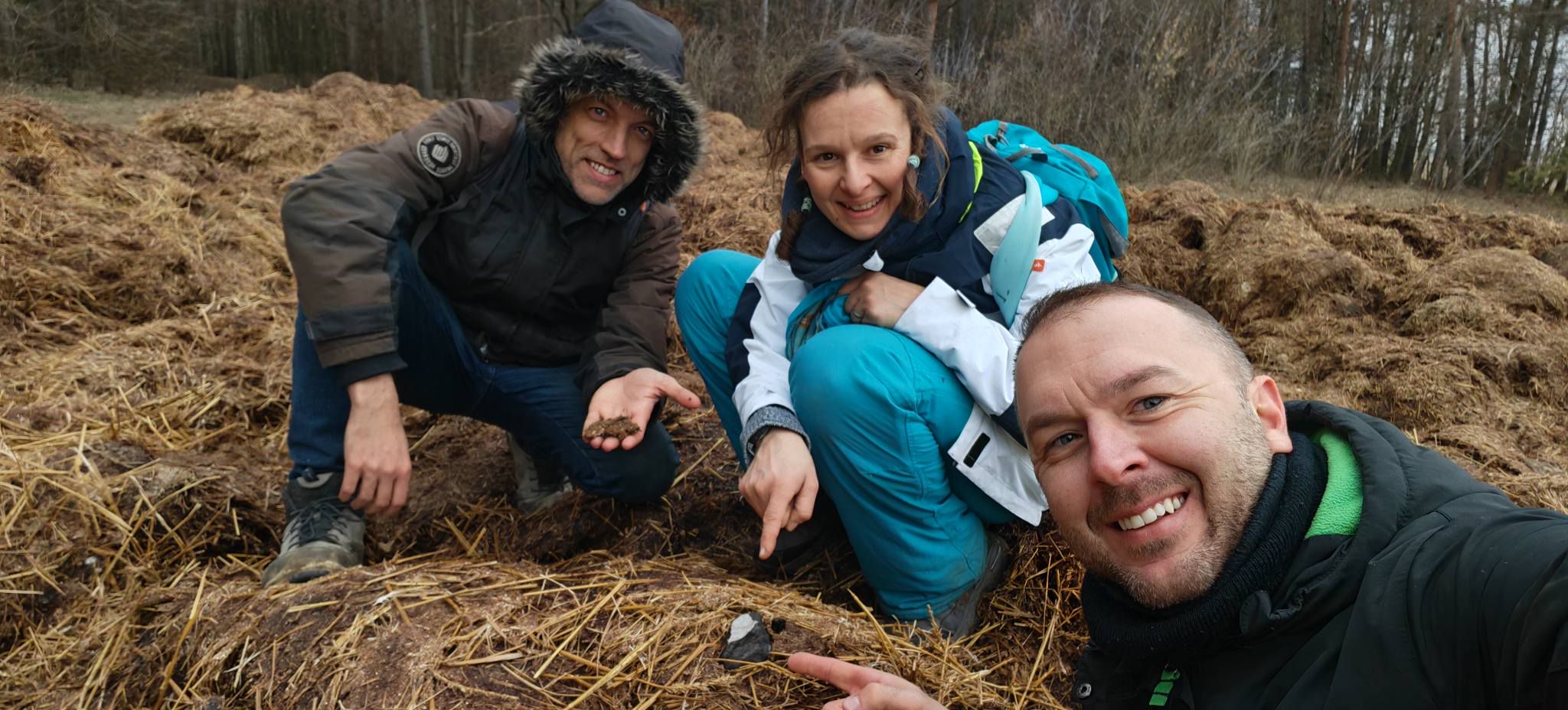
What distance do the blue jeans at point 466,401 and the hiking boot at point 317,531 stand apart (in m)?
0.05

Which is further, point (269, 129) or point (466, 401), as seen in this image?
point (269, 129)

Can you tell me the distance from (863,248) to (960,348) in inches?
14.6

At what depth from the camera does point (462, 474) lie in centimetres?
313

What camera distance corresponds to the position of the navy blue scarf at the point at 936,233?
2.24m

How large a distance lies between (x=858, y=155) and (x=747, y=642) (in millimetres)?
1153

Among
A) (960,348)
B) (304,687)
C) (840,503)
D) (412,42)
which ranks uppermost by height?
(412,42)

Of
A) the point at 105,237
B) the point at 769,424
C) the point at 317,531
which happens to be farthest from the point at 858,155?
the point at 105,237

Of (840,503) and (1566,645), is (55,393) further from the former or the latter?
(1566,645)

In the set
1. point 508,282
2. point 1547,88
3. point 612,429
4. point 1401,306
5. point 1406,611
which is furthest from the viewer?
point 1547,88

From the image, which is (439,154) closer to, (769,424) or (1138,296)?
(769,424)

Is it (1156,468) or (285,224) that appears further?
(285,224)

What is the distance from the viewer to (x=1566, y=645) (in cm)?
82

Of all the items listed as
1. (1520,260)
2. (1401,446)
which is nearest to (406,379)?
(1401,446)

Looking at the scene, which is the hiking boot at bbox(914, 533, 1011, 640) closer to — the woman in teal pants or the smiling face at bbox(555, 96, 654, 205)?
the woman in teal pants
